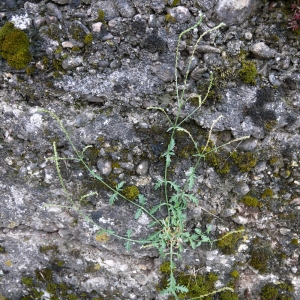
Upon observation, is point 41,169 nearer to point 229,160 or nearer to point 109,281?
point 109,281

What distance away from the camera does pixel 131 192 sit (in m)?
2.75

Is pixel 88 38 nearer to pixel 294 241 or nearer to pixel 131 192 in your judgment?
pixel 131 192

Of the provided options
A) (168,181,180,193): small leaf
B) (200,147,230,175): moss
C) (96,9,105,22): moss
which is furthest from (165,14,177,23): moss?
(168,181,180,193): small leaf

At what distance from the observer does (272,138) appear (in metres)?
2.72

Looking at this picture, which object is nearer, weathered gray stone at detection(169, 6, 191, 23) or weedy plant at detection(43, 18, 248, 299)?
weathered gray stone at detection(169, 6, 191, 23)

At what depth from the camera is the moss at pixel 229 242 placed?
284cm

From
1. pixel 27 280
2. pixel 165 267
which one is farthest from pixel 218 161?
pixel 27 280

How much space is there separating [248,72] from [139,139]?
100cm

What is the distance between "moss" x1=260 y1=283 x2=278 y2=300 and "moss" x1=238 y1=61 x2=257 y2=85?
1773mm

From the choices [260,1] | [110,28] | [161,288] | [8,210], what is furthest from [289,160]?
[8,210]

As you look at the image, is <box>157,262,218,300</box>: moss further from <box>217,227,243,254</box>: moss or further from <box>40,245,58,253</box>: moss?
<box>40,245,58,253</box>: moss

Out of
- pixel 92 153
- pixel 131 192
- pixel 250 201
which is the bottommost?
pixel 250 201

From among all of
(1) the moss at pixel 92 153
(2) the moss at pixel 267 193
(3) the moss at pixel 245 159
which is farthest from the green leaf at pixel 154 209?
(2) the moss at pixel 267 193

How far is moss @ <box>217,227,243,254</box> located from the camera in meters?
2.84
